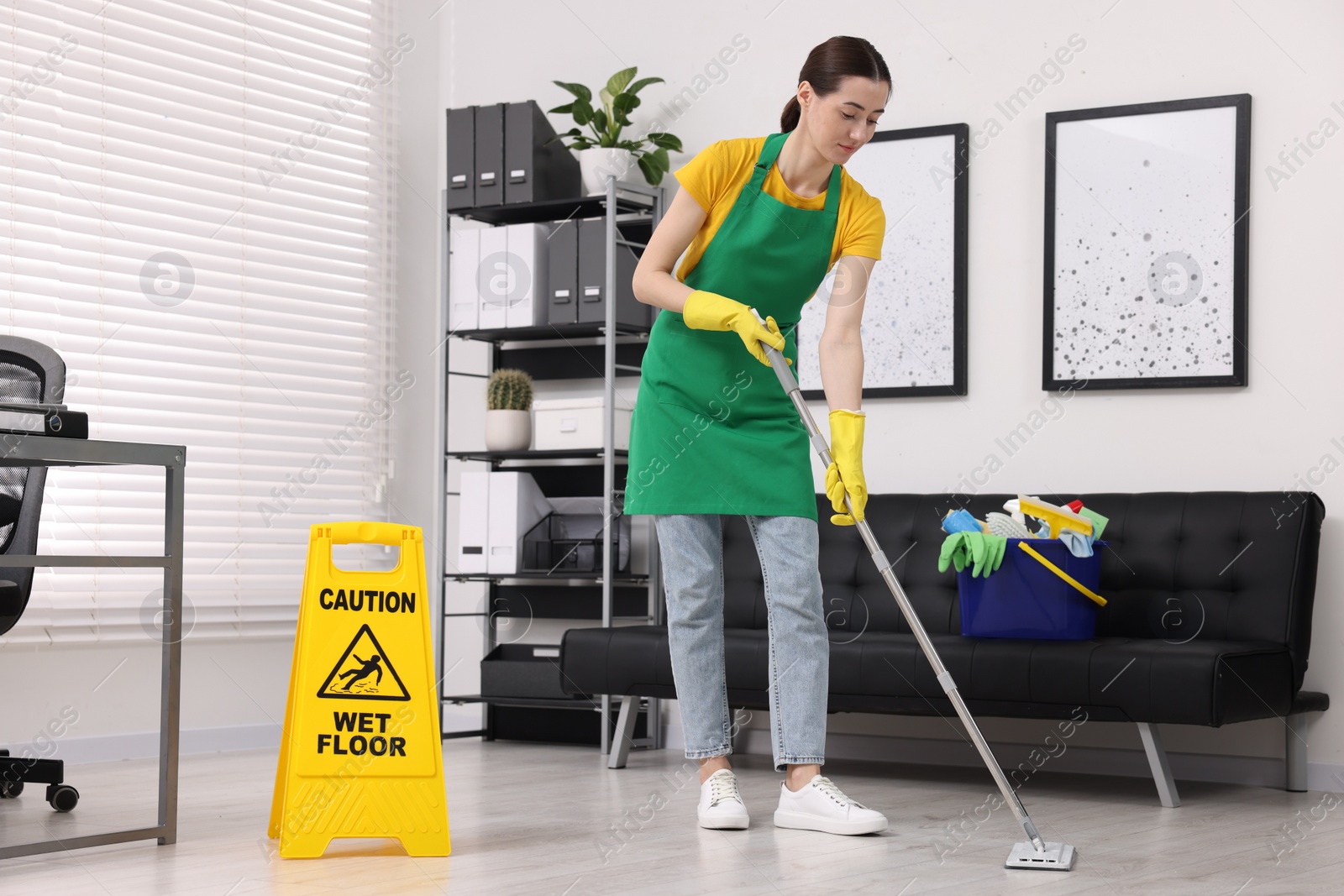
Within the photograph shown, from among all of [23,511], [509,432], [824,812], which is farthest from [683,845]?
[509,432]

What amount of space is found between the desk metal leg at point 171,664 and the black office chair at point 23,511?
0.50 metres

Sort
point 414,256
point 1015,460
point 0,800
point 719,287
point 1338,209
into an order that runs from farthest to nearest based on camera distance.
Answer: point 414,256, point 1015,460, point 1338,209, point 0,800, point 719,287

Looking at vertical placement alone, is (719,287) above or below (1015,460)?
above

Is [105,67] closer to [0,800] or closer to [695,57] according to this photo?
[695,57]

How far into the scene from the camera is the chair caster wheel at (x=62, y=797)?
9.36 feet

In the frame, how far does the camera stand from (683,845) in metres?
2.47

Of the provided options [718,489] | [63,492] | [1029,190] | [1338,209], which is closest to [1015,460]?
[1029,190]

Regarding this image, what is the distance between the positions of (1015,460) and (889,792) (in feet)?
3.30

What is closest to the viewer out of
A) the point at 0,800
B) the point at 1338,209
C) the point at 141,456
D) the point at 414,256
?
the point at 141,456

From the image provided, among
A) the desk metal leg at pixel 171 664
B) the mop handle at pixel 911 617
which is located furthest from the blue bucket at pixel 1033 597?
the desk metal leg at pixel 171 664

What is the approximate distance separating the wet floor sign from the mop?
69 cm

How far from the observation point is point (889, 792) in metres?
3.19

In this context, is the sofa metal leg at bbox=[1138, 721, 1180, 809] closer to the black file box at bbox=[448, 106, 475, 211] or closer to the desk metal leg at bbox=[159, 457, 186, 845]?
the desk metal leg at bbox=[159, 457, 186, 845]

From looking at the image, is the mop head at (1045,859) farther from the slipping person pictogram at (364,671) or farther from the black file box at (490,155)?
the black file box at (490,155)
